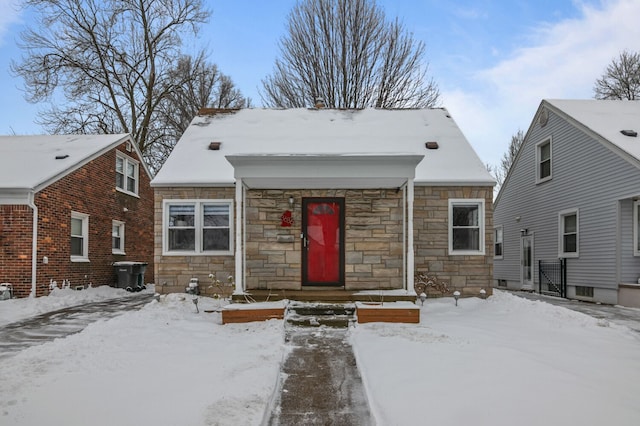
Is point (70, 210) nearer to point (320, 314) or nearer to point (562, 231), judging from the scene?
point (320, 314)

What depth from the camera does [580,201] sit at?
1245 cm

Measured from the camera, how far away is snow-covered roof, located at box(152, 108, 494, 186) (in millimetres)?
10242

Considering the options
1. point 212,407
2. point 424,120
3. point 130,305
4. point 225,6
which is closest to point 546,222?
point 424,120

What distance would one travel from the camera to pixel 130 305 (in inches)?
419

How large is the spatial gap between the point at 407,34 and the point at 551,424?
20354mm

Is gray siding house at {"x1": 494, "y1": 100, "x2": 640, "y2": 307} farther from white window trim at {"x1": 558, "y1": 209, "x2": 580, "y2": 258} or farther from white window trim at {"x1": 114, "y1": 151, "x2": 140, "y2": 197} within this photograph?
white window trim at {"x1": 114, "y1": 151, "x2": 140, "y2": 197}

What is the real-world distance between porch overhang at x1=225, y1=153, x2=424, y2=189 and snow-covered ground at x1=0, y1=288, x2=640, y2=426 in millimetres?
2738

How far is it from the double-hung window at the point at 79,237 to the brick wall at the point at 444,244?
9.14 meters

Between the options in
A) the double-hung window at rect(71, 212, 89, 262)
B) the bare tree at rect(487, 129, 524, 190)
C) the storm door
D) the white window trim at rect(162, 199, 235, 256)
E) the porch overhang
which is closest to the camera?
the porch overhang

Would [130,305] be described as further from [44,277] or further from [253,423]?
[253,423]

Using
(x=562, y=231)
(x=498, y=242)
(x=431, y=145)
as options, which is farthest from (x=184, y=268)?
(x=498, y=242)

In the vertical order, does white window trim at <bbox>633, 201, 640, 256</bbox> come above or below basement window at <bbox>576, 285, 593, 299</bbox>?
above

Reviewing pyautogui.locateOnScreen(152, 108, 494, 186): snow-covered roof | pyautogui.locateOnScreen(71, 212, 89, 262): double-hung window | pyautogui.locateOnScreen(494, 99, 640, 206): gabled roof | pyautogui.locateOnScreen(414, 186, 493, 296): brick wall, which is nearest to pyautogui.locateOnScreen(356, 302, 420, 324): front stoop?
pyautogui.locateOnScreen(414, 186, 493, 296): brick wall

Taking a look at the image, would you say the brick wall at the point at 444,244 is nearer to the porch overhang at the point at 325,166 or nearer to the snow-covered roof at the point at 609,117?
the porch overhang at the point at 325,166
